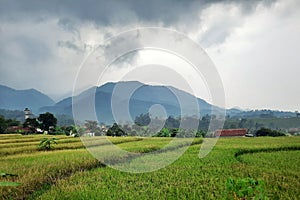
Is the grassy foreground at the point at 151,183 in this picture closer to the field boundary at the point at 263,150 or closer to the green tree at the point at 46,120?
the field boundary at the point at 263,150

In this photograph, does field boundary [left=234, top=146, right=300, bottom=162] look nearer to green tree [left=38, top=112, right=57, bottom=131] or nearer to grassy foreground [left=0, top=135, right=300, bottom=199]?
grassy foreground [left=0, top=135, right=300, bottom=199]

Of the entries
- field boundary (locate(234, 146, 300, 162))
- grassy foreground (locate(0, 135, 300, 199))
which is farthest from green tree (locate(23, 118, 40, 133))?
grassy foreground (locate(0, 135, 300, 199))

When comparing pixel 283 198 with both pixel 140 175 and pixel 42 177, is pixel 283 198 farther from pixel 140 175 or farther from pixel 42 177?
pixel 42 177

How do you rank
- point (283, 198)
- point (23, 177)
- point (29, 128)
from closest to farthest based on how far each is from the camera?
point (283, 198)
point (23, 177)
point (29, 128)

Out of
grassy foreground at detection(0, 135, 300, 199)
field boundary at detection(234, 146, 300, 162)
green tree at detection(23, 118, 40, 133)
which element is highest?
green tree at detection(23, 118, 40, 133)

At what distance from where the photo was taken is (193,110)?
9.20m

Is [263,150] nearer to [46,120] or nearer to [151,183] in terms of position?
[151,183]

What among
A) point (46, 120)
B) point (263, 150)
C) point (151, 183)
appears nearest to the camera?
point (151, 183)

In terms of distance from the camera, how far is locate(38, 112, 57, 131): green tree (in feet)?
118

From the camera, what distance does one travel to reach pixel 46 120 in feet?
119

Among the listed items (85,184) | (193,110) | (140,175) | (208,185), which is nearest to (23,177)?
(85,184)

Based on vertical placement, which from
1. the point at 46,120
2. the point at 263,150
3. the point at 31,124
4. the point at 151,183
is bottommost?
the point at 151,183

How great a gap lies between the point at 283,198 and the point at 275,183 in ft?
3.71

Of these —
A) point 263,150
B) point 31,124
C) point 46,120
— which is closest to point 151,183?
point 263,150
